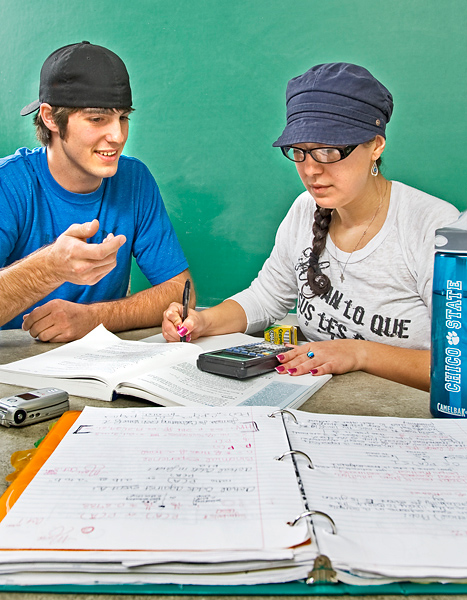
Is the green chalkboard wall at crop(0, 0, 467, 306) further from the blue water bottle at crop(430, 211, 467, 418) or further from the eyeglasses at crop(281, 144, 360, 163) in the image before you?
the blue water bottle at crop(430, 211, 467, 418)

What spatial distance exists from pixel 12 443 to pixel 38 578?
1.09 feet

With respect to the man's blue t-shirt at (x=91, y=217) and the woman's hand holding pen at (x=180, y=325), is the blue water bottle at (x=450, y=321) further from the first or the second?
the man's blue t-shirt at (x=91, y=217)

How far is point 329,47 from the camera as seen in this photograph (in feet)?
6.41

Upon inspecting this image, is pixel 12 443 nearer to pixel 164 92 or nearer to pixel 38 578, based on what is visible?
pixel 38 578

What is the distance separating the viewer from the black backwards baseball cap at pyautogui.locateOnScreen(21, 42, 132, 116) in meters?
1.52

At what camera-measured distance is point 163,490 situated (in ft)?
1.63

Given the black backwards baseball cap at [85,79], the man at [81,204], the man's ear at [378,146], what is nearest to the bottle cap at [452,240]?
the man's ear at [378,146]

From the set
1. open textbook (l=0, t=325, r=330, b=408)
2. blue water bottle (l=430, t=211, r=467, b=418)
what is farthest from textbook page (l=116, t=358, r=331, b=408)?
blue water bottle (l=430, t=211, r=467, b=418)

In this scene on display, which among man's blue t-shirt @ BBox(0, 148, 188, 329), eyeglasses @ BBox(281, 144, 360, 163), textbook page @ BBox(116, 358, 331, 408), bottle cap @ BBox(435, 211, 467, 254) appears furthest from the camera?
man's blue t-shirt @ BBox(0, 148, 188, 329)

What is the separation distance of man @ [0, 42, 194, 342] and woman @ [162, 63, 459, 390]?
0.28 meters

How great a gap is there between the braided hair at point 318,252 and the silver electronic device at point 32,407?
2.73 feet

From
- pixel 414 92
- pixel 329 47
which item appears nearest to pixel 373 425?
pixel 414 92

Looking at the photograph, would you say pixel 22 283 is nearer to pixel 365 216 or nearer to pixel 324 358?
pixel 324 358

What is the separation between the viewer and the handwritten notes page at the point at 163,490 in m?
0.42
